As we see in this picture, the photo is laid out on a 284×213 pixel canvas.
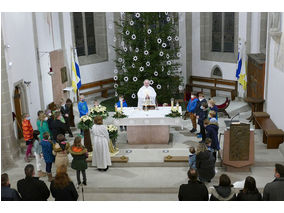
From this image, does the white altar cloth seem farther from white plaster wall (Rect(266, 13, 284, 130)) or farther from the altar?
white plaster wall (Rect(266, 13, 284, 130))

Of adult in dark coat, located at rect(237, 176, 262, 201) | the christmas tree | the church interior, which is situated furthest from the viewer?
the christmas tree

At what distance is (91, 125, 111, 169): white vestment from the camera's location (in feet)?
34.7

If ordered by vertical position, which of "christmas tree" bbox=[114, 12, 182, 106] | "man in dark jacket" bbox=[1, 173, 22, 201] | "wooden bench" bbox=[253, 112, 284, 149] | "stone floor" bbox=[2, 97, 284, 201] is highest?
"christmas tree" bbox=[114, 12, 182, 106]

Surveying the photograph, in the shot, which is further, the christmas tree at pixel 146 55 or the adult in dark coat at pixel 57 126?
A: the christmas tree at pixel 146 55

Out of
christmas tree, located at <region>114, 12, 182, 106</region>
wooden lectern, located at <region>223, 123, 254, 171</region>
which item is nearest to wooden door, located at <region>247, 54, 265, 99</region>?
christmas tree, located at <region>114, 12, 182, 106</region>

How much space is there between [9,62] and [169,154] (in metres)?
5.33

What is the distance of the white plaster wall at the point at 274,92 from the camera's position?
41.3 feet

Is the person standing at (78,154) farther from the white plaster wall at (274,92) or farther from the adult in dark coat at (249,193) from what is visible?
the white plaster wall at (274,92)

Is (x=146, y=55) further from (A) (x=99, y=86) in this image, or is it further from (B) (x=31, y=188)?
(B) (x=31, y=188)

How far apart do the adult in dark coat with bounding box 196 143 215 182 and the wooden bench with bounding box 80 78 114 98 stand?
1039 cm

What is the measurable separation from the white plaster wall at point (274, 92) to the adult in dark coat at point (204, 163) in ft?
13.3

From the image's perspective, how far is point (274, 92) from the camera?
13.4m

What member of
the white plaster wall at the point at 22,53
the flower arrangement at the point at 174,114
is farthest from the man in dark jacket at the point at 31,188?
the flower arrangement at the point at 174,114

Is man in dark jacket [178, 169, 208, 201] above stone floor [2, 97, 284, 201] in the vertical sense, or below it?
above
